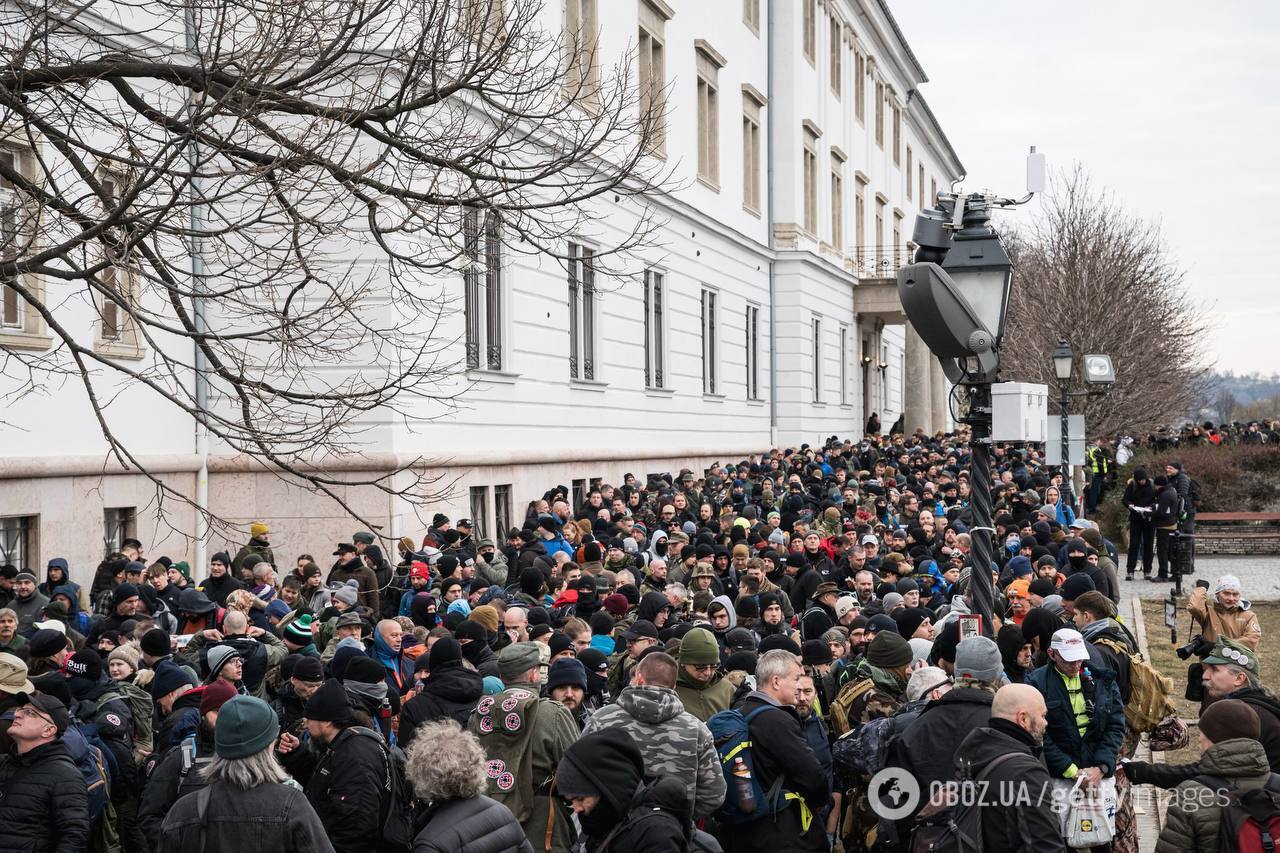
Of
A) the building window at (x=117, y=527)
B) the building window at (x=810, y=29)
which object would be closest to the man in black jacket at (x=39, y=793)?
the building window at (x=117, y=527)

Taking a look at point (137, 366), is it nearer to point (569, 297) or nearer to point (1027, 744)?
point (569, 297)

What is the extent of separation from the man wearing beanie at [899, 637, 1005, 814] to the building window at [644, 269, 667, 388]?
24.1 metres

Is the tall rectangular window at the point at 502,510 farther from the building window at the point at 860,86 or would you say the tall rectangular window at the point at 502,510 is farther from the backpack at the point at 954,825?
the building window at the point at 860,86

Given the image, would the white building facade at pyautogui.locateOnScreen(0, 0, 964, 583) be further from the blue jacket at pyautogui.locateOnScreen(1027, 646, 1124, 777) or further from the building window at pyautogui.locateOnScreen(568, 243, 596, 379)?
the blue jacket at pyautogui.locateOnScreen(1027, 646, 1124, 777)

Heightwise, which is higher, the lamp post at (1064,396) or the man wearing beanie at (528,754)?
the lamp post at (1064,396)

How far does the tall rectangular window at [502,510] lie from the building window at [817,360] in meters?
22.9

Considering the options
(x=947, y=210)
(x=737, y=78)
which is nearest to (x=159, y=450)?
(x=947, y=210)

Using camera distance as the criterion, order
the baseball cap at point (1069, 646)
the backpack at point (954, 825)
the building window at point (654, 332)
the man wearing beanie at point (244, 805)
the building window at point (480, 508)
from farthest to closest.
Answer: the building window at point (654, 332) → the building window at point (480, 508) → the baseball cap at point (1069, 646) → the backpack at point (954, 825) → the man wearing beanie at point (244, 805)

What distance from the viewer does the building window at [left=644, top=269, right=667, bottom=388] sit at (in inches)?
1224

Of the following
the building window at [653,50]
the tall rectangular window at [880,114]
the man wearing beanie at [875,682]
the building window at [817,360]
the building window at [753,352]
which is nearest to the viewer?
the man wearing beanie at [875,682]

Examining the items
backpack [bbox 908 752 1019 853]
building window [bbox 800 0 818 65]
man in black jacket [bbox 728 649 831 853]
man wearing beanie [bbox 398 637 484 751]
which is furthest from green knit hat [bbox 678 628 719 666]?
building window [bbox 800 0 818 65]

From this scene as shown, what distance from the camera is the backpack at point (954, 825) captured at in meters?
5.76

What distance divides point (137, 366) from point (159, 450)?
121 cm

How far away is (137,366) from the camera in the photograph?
59.4 ft
